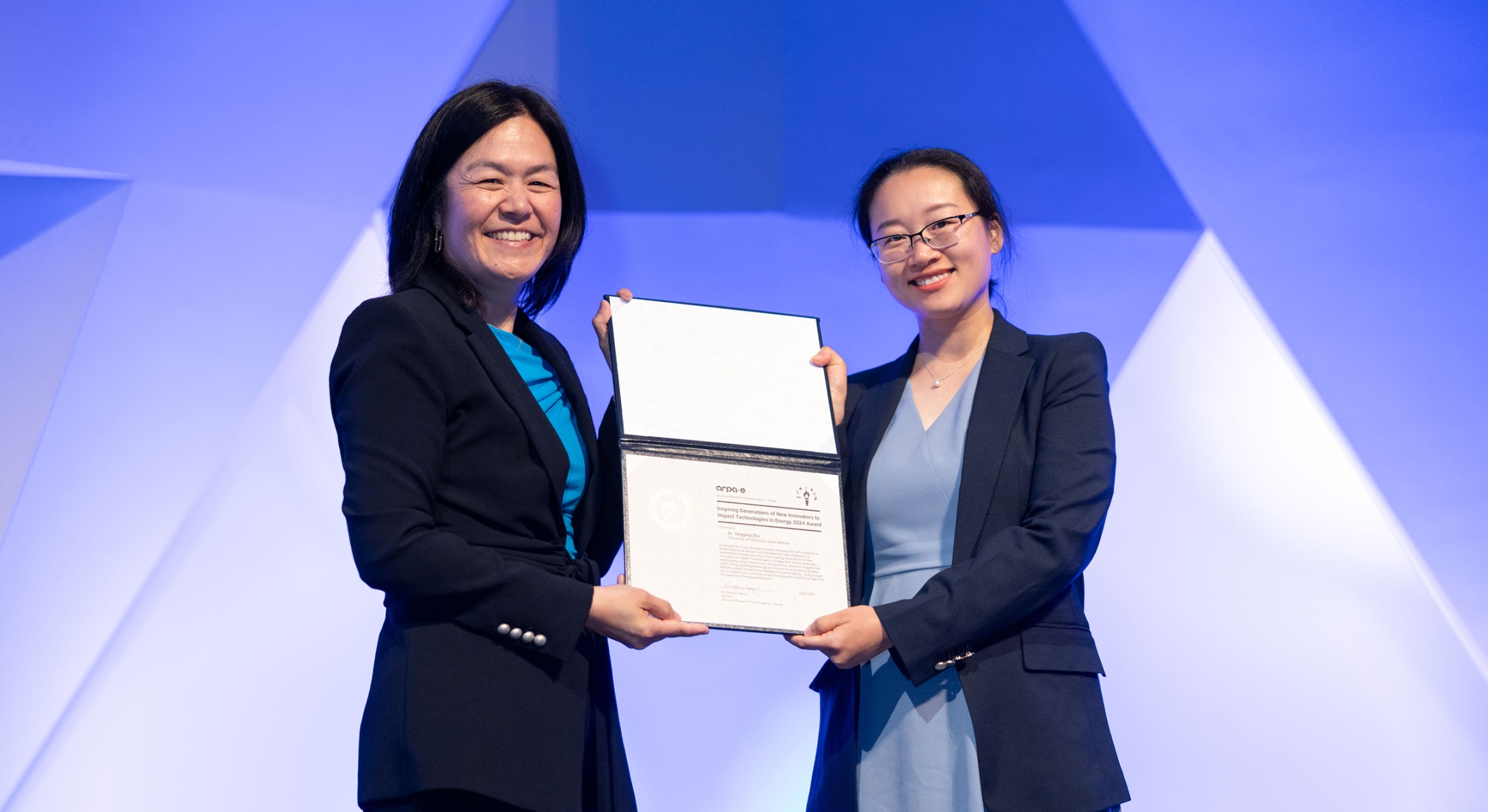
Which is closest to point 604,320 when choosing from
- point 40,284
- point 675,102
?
point 675,102

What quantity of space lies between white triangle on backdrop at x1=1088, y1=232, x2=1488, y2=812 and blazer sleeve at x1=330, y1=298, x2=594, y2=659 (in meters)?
1.89

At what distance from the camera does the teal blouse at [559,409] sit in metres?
1.72

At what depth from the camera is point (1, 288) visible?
2.62 metres

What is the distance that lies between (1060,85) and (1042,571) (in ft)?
6.48

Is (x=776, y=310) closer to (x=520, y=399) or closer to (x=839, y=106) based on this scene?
(x=839, y=106)

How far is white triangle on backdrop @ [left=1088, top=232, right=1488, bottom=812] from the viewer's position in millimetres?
2799

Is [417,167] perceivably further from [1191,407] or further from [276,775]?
[1191,407]

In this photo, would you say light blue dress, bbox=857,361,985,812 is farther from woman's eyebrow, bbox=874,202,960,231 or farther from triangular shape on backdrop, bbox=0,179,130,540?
triangular shape on backdrop, bbox=0,179,130,540

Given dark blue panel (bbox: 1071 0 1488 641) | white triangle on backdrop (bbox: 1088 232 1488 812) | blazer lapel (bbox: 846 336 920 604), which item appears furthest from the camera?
dark blue panel (bbox: 1071 0 1488 641)

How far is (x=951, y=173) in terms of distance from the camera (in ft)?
6.98

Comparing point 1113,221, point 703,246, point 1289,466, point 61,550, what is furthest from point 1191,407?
point 61,550

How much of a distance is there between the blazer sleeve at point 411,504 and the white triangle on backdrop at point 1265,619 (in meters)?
1.89

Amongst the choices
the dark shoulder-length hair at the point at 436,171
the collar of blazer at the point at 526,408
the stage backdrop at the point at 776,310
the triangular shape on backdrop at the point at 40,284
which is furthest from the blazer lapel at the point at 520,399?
the triangular shape on backdrop at the point at 40,284

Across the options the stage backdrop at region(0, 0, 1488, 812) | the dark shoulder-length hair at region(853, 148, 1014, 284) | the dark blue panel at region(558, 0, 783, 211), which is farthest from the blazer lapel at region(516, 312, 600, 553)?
the dark blue panel at region(558, 0, 783, 211)
